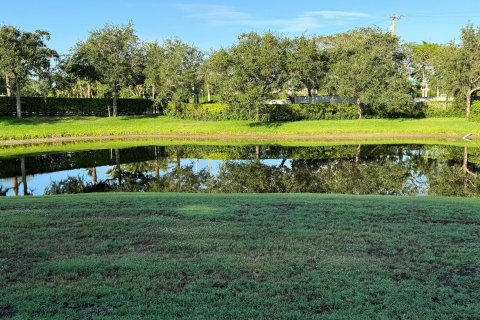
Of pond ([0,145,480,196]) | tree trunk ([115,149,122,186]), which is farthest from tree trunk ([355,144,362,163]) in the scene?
tree trunk ([115,149,122,186])

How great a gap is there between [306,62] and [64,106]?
24215 millimetres

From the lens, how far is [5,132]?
31.1 m

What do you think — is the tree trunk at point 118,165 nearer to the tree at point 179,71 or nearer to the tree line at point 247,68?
the tree line at point 247,68

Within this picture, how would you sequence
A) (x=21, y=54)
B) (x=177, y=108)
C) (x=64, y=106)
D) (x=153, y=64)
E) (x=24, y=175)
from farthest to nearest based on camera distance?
1. (x=153, y=64)
2. (x=177, y=108)
3. (x=64, y=106)
4. (x=21, y=54)
5. (x=24, y=175)

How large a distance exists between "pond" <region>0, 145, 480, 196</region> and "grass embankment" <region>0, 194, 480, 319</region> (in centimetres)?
748

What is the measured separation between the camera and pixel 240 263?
16.8 feet

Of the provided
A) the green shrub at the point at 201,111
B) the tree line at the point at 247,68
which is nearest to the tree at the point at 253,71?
the tree line at the point at 247,68

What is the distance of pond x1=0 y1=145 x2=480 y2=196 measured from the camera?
15.9 m

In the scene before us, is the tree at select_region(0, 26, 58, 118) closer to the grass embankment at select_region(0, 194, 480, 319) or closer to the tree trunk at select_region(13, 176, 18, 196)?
the tree trunk at select_region(13, 176, 18, 196)

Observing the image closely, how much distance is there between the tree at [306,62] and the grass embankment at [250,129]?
5.73 m

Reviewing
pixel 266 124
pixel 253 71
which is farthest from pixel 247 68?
pixel 266 124

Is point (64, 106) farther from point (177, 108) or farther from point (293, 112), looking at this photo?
point (293, 112)

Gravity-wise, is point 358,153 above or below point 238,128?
below

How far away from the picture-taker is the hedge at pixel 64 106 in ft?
127
